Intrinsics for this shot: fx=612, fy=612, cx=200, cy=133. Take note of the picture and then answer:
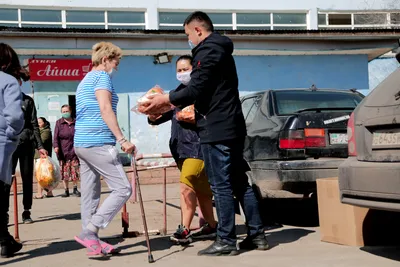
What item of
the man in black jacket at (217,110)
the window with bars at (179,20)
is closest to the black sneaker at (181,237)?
the man in black jacket at (217,110)

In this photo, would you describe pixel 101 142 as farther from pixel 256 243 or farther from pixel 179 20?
pixel 179 20

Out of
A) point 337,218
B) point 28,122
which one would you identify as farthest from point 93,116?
point 28,122

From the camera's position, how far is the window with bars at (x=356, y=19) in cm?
2564

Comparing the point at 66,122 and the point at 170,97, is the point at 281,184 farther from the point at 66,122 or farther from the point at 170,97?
the point at 66,122

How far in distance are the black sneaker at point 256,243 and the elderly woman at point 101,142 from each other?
120 centimetres

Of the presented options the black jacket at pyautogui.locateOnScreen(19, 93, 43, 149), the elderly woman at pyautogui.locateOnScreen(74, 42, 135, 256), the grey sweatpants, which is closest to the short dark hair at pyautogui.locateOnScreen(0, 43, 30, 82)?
the elderly woman at pyautogui.locateOnScreen(74, 42, 135, 256)

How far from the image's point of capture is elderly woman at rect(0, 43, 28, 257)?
5.50m

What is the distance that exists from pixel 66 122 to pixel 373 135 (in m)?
8.65

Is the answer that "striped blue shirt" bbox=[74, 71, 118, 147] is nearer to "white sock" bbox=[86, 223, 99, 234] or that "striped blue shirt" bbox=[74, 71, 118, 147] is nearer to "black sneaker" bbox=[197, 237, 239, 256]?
"white sock" bbox=[86, 223, 99, 234]

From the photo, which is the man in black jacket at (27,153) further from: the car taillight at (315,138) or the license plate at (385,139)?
the license plate at (385,139)

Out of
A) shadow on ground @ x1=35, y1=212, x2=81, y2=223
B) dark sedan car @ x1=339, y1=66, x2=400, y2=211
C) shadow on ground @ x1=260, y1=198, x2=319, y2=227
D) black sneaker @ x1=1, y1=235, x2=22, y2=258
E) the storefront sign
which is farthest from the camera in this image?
the storefront sign

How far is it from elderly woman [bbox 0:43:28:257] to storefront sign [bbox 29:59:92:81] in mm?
13840

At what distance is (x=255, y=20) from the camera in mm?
24531

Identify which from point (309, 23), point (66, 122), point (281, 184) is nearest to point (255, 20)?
point (309, 23)
